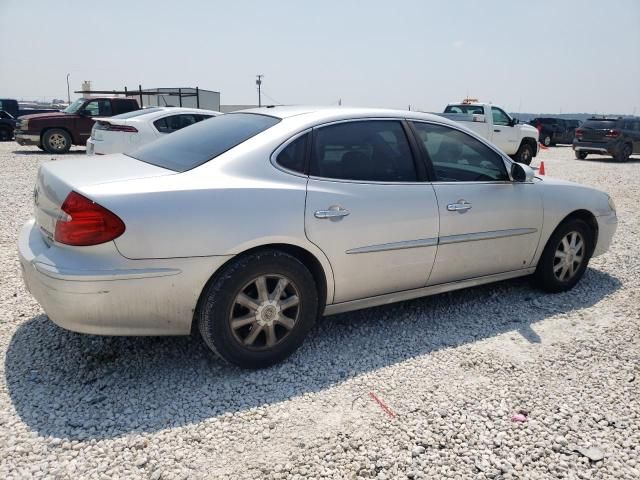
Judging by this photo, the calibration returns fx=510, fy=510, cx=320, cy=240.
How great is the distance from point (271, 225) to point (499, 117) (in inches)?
541

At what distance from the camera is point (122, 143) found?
9.43 m

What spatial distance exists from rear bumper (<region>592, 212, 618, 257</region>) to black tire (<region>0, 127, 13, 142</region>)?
72.9 ft

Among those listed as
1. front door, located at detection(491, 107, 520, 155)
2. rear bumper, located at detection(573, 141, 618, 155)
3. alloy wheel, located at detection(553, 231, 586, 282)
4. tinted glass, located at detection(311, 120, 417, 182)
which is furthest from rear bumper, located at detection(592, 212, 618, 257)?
rear bumper, located at detection(573, 141, 618, 155)

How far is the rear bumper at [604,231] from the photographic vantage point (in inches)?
184

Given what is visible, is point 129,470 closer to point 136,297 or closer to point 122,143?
point 136,297

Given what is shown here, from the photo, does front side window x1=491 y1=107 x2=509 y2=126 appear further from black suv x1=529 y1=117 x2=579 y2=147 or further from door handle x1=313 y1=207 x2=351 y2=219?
door handle x1=313 y1=207 x2=351 y2=219

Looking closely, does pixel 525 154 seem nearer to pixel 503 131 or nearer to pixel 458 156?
pixel 503 131

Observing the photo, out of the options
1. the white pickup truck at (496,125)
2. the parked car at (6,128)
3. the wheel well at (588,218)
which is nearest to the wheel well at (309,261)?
the wheel well at (588,218)

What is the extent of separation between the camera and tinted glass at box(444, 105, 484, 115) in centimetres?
1470

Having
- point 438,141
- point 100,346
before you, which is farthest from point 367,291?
point 100,346

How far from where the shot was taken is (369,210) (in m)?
Answer: 3.23

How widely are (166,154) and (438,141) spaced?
194 cm

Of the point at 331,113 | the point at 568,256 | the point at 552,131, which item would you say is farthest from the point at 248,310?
the point at 552,131

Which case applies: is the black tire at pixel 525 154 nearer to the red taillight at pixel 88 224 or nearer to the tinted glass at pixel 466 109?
the tinted glass at pixel 466 109
